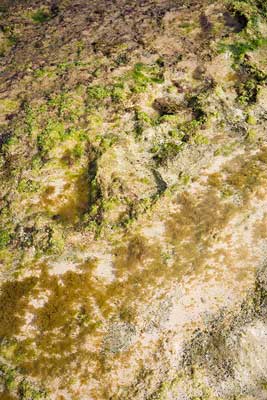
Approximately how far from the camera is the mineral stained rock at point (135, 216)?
336 inches

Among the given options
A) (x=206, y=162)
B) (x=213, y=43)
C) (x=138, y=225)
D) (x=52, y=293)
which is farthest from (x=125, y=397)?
(x=213, y=43)

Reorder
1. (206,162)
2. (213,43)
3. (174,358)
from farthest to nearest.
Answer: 1. (213,43)
2. (206,162)
3. (174,358)

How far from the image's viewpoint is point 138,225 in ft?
34.5

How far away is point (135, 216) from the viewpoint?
10602mm

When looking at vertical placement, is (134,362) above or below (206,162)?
below

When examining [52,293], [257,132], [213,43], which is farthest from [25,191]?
[213,43]

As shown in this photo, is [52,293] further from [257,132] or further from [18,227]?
[257,132]

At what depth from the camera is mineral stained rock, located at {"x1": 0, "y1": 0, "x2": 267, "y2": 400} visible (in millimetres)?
8531

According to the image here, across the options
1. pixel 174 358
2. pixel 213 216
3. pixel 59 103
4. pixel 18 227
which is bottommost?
pixel 174 358

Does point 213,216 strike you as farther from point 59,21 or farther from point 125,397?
point 59,21

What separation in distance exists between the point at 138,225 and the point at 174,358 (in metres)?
3.42

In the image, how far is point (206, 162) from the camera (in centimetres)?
1177

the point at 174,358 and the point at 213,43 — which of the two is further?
the point at 213,43

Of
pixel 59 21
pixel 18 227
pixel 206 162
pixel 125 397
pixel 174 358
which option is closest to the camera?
pixel 125 397
